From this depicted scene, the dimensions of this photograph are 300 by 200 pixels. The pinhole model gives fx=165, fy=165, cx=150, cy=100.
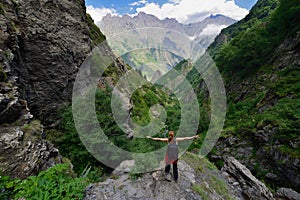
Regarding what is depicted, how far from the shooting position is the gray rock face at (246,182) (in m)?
8.23

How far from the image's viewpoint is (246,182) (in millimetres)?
9133

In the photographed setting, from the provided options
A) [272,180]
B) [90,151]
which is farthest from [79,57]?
[272,180]

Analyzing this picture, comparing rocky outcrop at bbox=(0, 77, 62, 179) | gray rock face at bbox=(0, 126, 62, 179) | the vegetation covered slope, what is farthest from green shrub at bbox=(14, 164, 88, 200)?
the vegetation covered slope

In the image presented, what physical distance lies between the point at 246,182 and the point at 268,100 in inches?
455

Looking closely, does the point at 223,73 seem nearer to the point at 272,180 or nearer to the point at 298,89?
the point at 298,89

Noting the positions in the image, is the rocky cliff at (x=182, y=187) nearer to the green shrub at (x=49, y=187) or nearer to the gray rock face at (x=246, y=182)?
the gray rock face at (x=246, y=182)

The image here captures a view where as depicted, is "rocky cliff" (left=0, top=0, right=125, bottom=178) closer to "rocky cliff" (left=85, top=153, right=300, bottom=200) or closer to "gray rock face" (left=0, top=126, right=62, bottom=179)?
"gray rock face" (left=0, top=126, right=62, bottom=179)

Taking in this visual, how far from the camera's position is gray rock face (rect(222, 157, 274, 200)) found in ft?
27.0

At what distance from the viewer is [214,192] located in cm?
764

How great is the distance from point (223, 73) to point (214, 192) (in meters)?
33.9

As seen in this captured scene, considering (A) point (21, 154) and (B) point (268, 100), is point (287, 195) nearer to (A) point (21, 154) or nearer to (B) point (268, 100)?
(B) point (268, 100)

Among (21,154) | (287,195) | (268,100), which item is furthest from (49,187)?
(268,100)

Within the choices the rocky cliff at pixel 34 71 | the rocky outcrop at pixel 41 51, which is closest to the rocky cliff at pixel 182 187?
the rocky cliff at pixel 34 71

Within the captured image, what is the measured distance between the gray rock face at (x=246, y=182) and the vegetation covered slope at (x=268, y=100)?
72.9 inches
